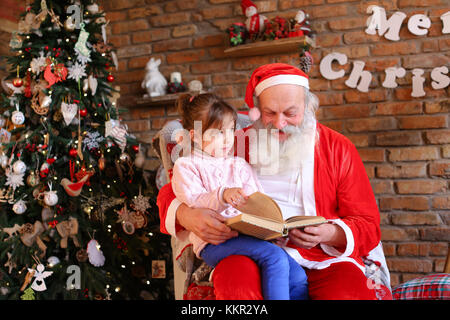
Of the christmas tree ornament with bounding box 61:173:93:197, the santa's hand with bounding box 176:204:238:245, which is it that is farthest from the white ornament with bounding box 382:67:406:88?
the christmas tree ornament with bounding box 61:173:93:197

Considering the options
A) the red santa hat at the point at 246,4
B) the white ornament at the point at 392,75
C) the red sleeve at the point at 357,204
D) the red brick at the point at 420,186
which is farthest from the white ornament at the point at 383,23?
the red sleeve at the point at 357,204

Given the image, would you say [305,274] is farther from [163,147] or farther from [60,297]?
[60,297]

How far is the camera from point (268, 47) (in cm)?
297

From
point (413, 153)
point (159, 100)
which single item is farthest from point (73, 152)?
point (413, 153)

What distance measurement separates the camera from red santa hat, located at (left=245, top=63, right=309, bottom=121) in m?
1.73

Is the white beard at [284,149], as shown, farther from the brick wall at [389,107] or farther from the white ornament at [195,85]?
the white ornament at [195,85]

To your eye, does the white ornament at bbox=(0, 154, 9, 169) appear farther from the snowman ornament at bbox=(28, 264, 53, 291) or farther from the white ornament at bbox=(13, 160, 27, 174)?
the snowman ornament at bbox=(28, 264, 53, 291)

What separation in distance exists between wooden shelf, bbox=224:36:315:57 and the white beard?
4.02 feet

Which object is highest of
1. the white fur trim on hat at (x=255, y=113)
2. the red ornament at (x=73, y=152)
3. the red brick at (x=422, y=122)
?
the red brick at (x=422, y=122)

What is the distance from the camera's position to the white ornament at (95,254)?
2641 mm

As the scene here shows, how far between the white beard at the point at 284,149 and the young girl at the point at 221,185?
0.08 m

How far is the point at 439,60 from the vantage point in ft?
8.82

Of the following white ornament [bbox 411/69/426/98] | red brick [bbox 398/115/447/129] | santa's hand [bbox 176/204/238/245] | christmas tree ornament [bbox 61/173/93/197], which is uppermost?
white ornament [bbox 411/69/426/98]

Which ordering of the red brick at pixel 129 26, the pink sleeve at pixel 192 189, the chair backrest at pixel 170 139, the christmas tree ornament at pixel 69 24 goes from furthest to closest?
the red brick at pixel 129 26, the christmas tree ornament at pixel 69 24, the chair backrest at pixel 170 139, the pink sleeve at pixel 192 189
